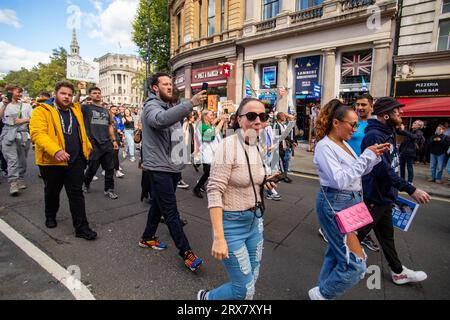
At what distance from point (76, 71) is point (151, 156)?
10.2 m

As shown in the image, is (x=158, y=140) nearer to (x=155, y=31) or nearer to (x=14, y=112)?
(x=14, y=112)

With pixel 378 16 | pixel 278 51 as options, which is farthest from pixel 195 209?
pixel 278 51

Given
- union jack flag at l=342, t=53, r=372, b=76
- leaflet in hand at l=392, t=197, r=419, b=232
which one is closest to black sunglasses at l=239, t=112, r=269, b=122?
leaflet in hand at l=392, t=197, r=419, b=232

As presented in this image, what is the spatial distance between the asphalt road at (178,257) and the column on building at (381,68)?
825 centimetres

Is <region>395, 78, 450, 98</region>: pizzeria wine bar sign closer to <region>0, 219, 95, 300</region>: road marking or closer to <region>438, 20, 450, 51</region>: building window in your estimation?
<region>438, 20, 450, 51</region>: building window

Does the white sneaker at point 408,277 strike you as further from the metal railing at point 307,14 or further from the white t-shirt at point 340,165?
the metal railing at point 307,14

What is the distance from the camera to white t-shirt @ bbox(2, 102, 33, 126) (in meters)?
5.73

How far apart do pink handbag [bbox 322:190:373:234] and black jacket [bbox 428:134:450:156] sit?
744 centimetres

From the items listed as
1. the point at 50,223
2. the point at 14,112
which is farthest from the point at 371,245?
the point at 14,112

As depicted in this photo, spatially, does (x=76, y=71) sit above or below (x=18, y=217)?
above

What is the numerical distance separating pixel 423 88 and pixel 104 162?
12.5 m

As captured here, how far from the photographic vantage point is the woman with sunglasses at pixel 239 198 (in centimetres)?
178

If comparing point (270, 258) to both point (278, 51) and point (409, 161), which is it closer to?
point (409, 161)
